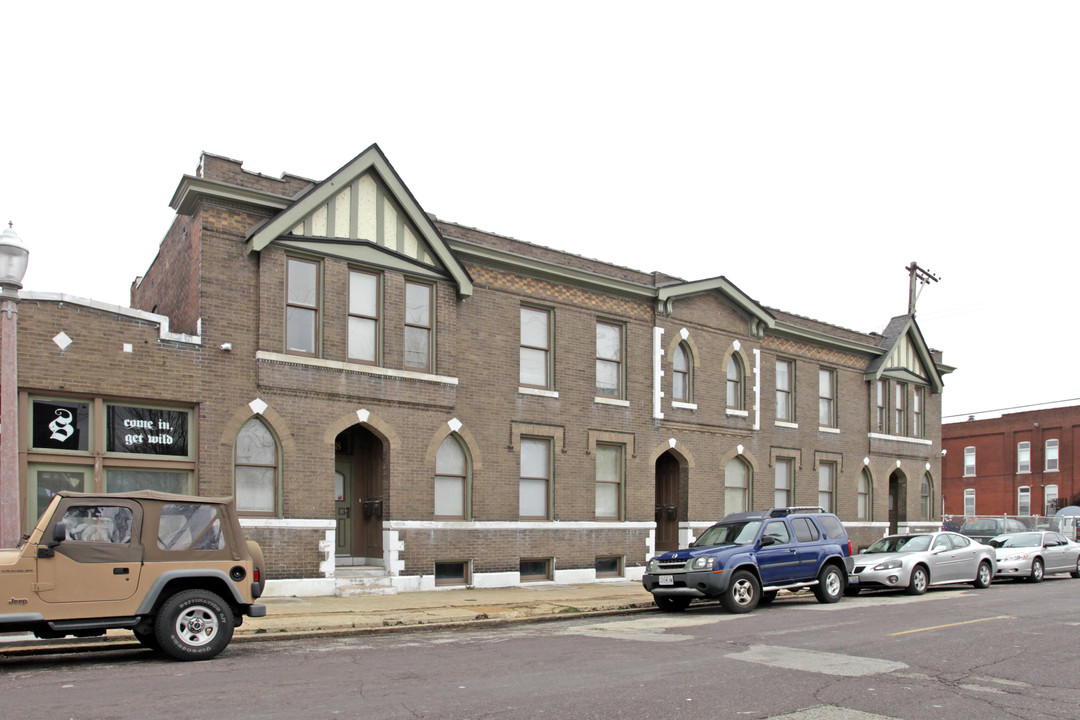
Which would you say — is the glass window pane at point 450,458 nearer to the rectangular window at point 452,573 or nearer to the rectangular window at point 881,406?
the rectangular window at point 452,573

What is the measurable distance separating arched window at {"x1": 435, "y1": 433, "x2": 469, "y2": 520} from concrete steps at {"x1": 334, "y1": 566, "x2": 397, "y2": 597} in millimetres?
1854

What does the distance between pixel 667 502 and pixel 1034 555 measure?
9086mm

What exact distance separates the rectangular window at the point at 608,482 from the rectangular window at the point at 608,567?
990 millimetres

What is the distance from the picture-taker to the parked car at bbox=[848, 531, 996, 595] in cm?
1966

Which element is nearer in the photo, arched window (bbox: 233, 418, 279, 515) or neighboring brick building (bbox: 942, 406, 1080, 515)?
arched window (bbox: 233, 418, 279, 515)

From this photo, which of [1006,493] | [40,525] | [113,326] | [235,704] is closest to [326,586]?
[113,326]

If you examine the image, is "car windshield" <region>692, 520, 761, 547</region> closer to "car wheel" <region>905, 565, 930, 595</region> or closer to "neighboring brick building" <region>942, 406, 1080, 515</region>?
"car wheel" <region>905, 565, 930, 595</region>

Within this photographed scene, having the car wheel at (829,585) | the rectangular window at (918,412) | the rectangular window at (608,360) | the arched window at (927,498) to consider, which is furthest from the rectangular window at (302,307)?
the arched window at (927,498)

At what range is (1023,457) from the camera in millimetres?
60938

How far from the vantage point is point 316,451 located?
714 inches

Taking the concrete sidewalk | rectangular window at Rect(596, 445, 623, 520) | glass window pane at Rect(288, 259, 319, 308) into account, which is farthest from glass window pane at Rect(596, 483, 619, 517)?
glass window pane at Rect(288, 259, 319, 308)

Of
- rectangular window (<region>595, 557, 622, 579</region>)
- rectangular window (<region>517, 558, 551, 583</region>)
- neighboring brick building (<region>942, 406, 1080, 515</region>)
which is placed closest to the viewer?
rectangular window (<region>517, 558, 551, 583</region>)

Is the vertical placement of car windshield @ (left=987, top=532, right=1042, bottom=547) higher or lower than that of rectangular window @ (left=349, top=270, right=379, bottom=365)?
lower

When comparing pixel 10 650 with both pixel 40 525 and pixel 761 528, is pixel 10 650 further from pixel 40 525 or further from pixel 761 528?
pixel 761 528
